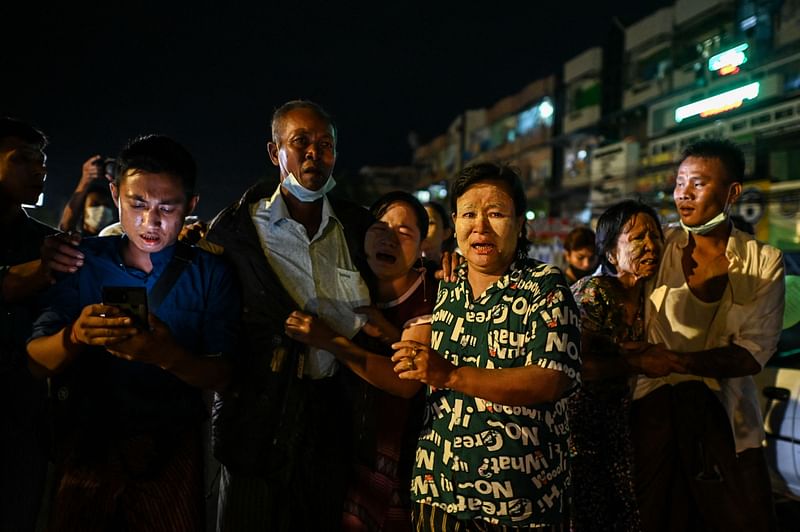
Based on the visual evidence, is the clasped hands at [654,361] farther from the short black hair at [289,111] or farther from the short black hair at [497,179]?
the short black hair at [289,111]

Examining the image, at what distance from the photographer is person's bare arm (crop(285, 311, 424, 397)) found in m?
2.19

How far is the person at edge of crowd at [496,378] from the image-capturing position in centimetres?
193

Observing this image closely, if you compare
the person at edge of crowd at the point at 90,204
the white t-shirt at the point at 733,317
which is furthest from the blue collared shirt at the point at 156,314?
the white t-shirt at the point at 733,317

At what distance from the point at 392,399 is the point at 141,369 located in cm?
112

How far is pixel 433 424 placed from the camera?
220cm

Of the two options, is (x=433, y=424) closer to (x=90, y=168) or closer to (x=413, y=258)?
(x=413, y=258)

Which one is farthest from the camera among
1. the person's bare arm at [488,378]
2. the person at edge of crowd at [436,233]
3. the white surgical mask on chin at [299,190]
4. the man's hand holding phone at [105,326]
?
the person at edge of crowd at [436,233]

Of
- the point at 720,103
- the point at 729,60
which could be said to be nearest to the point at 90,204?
the point at 720,103

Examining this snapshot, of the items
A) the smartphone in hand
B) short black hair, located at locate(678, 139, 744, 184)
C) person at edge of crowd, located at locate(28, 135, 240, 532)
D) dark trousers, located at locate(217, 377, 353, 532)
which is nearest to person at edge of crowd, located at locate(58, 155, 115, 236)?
person at edge of crowd, located at locate(28, 135, 240, 532)

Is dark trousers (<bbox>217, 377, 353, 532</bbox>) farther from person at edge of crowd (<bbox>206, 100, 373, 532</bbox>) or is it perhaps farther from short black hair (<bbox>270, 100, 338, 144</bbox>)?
short black hair (<bbox>270, 100, 338, 144</bbox>)

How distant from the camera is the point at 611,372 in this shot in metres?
2.77

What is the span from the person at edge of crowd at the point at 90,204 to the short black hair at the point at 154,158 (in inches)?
36.8

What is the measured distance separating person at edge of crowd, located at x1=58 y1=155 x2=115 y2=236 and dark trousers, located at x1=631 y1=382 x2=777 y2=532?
130 inches

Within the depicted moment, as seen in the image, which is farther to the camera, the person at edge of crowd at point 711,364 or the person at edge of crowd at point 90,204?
the person at edge of crowd at point 90,204
